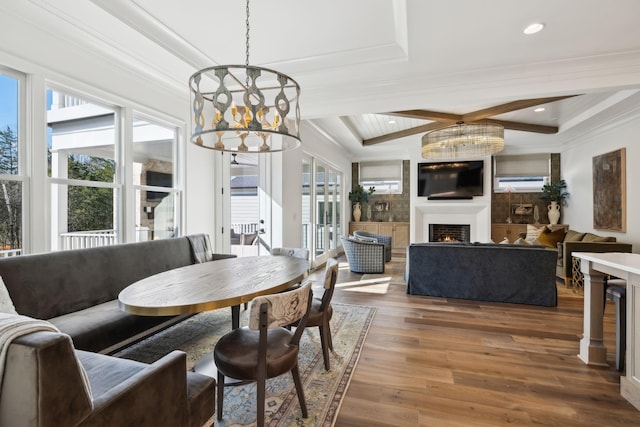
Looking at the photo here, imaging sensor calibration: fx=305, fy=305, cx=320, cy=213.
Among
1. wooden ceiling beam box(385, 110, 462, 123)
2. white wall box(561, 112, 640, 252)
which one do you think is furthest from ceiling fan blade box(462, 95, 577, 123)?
white wall box(561, 112, 640, 252)

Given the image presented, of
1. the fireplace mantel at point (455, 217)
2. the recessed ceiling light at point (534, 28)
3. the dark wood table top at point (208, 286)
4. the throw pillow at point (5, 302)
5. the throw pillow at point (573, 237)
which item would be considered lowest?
the throw pillow at point (5, 302)

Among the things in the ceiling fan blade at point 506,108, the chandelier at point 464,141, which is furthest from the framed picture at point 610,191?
the chandelier at point 464,141

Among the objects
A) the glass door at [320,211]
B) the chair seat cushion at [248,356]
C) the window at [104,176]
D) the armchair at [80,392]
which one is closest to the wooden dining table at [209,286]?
the chair seat cushion at [248,356]

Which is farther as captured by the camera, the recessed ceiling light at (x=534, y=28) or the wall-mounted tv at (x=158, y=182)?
the wall-mounted tv at (x=158, y=182)

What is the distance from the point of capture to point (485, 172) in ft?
24.2

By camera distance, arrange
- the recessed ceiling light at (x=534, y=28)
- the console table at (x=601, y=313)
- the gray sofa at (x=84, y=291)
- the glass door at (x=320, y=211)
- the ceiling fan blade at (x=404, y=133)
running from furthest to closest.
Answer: the glass door at (x=320, y=211), the ceiling fan blade at (x=404, y=133), the recessed ceiling light at (x=534, y=28), the gray sofa at (x=84, y=291), the console table at (x=601, y=313)

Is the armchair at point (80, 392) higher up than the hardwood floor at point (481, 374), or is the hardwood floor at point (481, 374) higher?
the armchair at point (80, 392)

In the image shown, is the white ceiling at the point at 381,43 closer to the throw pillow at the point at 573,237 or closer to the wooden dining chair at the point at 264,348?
the wooden dining chair at the point at 264,348

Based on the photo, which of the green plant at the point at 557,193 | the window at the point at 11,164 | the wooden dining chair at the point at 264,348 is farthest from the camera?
the green plant at the point at 557,193

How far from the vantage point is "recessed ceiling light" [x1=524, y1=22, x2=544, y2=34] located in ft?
8.29

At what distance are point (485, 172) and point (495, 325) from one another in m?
5.15

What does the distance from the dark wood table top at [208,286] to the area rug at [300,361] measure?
70cm

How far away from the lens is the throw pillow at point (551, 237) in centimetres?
Answer: 562

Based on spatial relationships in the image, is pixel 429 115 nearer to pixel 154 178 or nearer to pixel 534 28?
pixel 534 28
